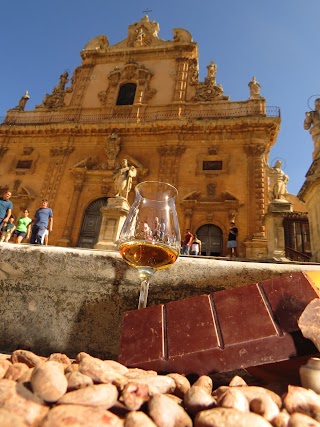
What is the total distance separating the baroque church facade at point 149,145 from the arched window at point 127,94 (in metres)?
0.09

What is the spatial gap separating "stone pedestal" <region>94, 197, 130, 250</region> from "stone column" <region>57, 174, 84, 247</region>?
19.7 ft

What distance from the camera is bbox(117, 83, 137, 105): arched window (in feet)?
58.2

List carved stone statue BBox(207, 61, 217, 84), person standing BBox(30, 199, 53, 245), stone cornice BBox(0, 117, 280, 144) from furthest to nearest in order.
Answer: carved stone statue BBox(207, 61, 217, 84)
stone cornice BBox(0, 117, 280, 144)
person standing BBox(30, 199, 53, 245)

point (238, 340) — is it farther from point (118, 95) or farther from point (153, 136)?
point (118, 95)

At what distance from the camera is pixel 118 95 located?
18.1 meters

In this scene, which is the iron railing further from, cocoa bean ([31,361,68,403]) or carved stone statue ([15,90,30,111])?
carved stone statue ([15,90,30,111])

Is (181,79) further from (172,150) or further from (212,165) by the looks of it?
(212,165)

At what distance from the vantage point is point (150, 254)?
1.59 m

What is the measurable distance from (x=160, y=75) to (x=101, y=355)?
61.8ft

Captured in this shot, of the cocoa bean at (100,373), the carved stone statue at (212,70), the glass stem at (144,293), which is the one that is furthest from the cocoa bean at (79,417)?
the carved stone statue at (212,70)

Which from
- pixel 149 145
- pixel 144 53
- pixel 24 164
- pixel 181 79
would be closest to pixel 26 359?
pixel 149 145

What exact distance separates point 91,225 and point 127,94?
28.6ft

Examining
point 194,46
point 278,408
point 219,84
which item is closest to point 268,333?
point 278,408

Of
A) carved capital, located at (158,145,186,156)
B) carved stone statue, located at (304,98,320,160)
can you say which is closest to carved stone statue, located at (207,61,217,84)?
carved capital, located at (158,145,186,156)
